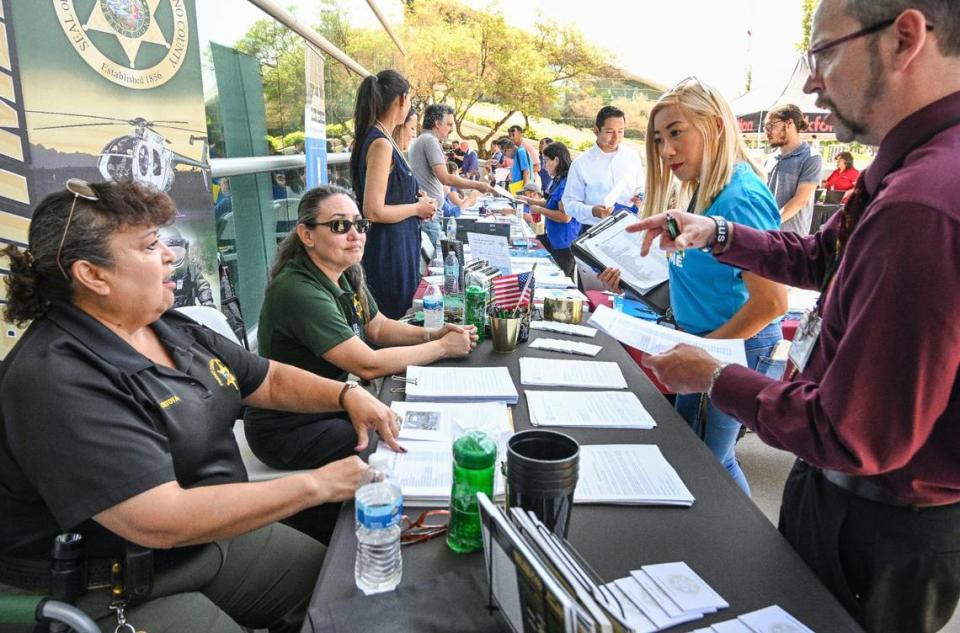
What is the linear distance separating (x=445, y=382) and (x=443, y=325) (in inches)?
22.0

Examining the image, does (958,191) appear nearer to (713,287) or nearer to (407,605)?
(407,605)

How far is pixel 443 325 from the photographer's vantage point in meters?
2.37

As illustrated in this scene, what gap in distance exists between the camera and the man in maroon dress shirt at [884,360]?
0.79 metres

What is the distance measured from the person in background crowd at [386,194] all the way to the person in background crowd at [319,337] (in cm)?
109

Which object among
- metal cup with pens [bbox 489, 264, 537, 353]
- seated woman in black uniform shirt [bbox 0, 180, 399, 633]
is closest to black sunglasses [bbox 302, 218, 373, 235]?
metal cup with pens [bbox 489, 264, 537, 353]

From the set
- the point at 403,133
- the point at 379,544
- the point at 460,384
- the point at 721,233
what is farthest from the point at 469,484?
the point at 403,133

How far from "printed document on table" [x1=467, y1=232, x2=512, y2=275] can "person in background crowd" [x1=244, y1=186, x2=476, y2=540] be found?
54 cm

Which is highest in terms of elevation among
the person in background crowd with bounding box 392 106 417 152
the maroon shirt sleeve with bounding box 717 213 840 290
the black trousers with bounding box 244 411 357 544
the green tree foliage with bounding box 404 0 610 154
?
the green tree foliage with bounding box 404 0 610 154

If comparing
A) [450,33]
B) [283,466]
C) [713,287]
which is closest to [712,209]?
[713,287]

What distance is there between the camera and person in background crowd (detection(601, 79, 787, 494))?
186cm

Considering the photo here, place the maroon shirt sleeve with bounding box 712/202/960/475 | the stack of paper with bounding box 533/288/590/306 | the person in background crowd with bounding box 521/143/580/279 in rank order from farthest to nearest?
1. the person in background crowd with bounding box 521/143/580/279
2. the stack of paper with bounding box 533/288/590/306
3. the maroon shirt sleeve with bounding box 712/202/960/475

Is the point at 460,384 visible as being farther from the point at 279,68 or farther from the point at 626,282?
the point at 279,68

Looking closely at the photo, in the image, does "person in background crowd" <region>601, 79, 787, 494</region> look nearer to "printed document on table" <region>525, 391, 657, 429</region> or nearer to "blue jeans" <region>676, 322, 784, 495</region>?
"blue jeans" <region>676, 322, 784, 495</region>

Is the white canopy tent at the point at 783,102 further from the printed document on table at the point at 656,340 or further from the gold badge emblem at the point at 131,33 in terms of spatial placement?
the gold badge emblem at the point at 131,33
